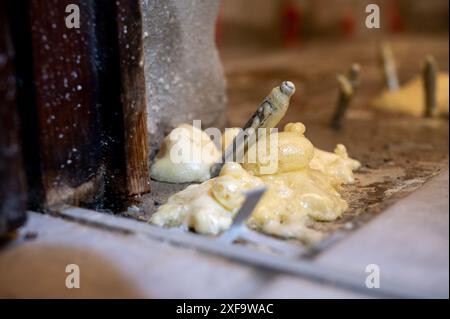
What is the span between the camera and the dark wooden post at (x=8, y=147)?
2.18 m

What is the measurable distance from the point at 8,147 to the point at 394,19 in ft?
43.6

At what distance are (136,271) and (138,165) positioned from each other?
37.6 inches

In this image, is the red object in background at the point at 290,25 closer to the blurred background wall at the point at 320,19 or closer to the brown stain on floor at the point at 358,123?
the blurred background wall at the point at 320,19

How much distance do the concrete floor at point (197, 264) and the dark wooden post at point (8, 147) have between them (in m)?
0.13

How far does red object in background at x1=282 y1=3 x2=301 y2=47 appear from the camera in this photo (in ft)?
42.0

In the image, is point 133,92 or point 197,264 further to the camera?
point 133,92

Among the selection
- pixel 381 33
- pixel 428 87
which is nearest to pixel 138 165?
pixel 428 87

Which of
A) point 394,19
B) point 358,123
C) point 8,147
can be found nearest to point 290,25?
point 394,19

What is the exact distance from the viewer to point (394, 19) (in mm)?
14102

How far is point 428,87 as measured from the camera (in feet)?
18.4

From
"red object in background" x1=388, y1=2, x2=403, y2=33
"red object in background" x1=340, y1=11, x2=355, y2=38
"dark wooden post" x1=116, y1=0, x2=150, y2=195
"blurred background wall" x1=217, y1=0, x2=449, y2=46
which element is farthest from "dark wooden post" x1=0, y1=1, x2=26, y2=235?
"red object in background" x1=388, y1=2, x2=403, y2=33

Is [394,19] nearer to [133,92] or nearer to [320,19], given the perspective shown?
[320,19]

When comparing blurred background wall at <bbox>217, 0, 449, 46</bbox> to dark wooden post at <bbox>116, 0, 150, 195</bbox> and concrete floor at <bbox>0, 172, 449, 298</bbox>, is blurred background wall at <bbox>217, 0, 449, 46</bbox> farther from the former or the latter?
concrete floor at <bbox>0, 172, 449, 298</bbox>

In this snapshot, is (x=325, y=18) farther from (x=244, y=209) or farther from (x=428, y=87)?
(x=244, y=209)
